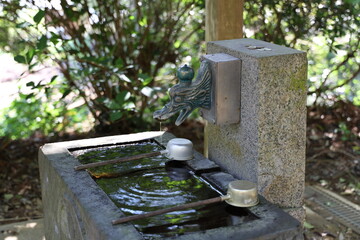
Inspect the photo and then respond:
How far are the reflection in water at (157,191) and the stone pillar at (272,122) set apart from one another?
0.22m

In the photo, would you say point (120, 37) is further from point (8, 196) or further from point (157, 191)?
point (157, 191)

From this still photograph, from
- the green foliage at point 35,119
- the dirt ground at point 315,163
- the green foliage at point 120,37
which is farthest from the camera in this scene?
the green foliage at point 35,119

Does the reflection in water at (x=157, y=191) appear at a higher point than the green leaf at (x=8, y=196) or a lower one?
higher

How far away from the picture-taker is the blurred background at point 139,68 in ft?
13.5

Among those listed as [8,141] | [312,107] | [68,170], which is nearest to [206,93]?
[68,170]

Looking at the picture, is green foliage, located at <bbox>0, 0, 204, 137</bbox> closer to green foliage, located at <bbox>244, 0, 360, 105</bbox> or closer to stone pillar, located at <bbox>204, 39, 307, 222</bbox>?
green foliage, located at <bbox>244, 0, 360, 105</bbox>

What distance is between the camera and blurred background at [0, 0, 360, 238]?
13.5ft

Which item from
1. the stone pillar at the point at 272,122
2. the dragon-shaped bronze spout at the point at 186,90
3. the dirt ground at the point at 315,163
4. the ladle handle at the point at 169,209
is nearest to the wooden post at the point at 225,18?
the stone pillar at the point at 272,122

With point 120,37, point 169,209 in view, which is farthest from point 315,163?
point 169,209

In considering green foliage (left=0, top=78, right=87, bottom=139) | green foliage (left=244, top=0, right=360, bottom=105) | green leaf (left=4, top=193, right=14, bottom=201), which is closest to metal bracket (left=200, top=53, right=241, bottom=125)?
green foliage (left=244, top=0, right=360, bottom=105)

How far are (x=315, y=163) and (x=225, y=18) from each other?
1877 millimetres

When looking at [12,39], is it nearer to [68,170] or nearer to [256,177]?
[68,170]

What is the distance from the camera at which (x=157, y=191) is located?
7.25 ft

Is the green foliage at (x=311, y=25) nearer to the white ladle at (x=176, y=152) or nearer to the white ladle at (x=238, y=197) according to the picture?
the white ladle at (x=176, y=152)
